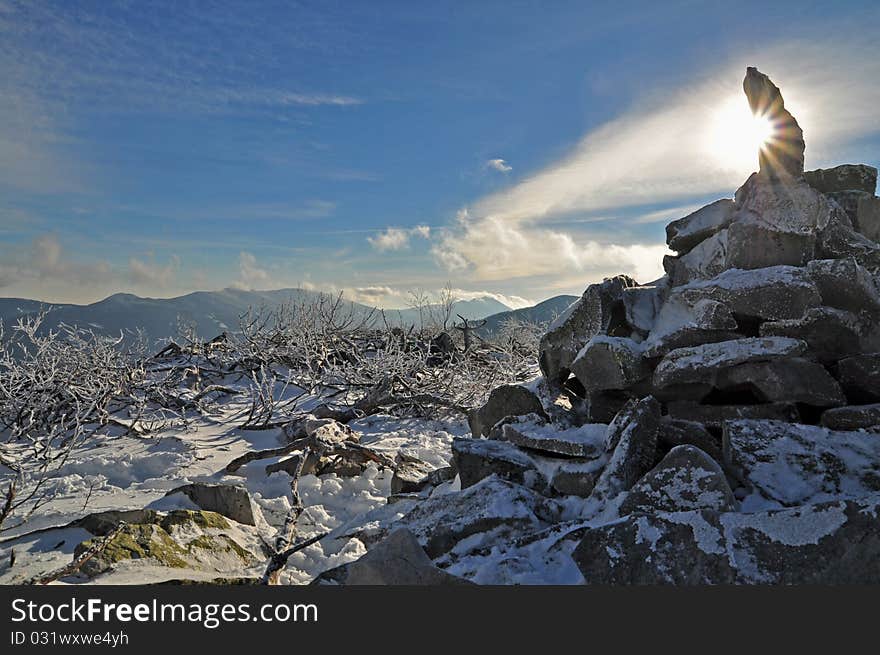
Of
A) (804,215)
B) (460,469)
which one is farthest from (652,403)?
(804,215)

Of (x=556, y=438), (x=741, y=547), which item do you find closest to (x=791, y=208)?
(x=556, y=438)

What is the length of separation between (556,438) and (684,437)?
40.3 inches

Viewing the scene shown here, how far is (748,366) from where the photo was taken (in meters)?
4.74

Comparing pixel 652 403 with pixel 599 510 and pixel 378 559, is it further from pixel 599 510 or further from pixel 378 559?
pixel 378 559

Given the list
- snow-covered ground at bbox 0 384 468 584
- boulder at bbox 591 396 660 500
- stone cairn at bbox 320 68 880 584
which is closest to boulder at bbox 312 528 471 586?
stone cairn at bbox 320 68 880 584

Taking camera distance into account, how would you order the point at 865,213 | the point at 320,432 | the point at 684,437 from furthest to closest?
the point at 320,432
the point at 865,213
the point at 684,437

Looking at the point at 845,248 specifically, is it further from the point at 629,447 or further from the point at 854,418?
the point at 629,447

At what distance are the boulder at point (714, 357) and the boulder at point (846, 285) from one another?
0.68 m

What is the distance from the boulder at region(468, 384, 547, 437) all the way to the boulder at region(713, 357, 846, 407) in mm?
1967

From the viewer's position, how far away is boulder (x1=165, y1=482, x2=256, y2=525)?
604cm

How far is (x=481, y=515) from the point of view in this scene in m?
4.14

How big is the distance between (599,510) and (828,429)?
1809 mm

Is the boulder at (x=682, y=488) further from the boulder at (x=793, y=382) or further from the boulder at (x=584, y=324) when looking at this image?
the boulder at (x=584, y=324)

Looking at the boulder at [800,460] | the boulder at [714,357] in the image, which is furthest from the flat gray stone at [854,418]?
the boulder at [714,357]
